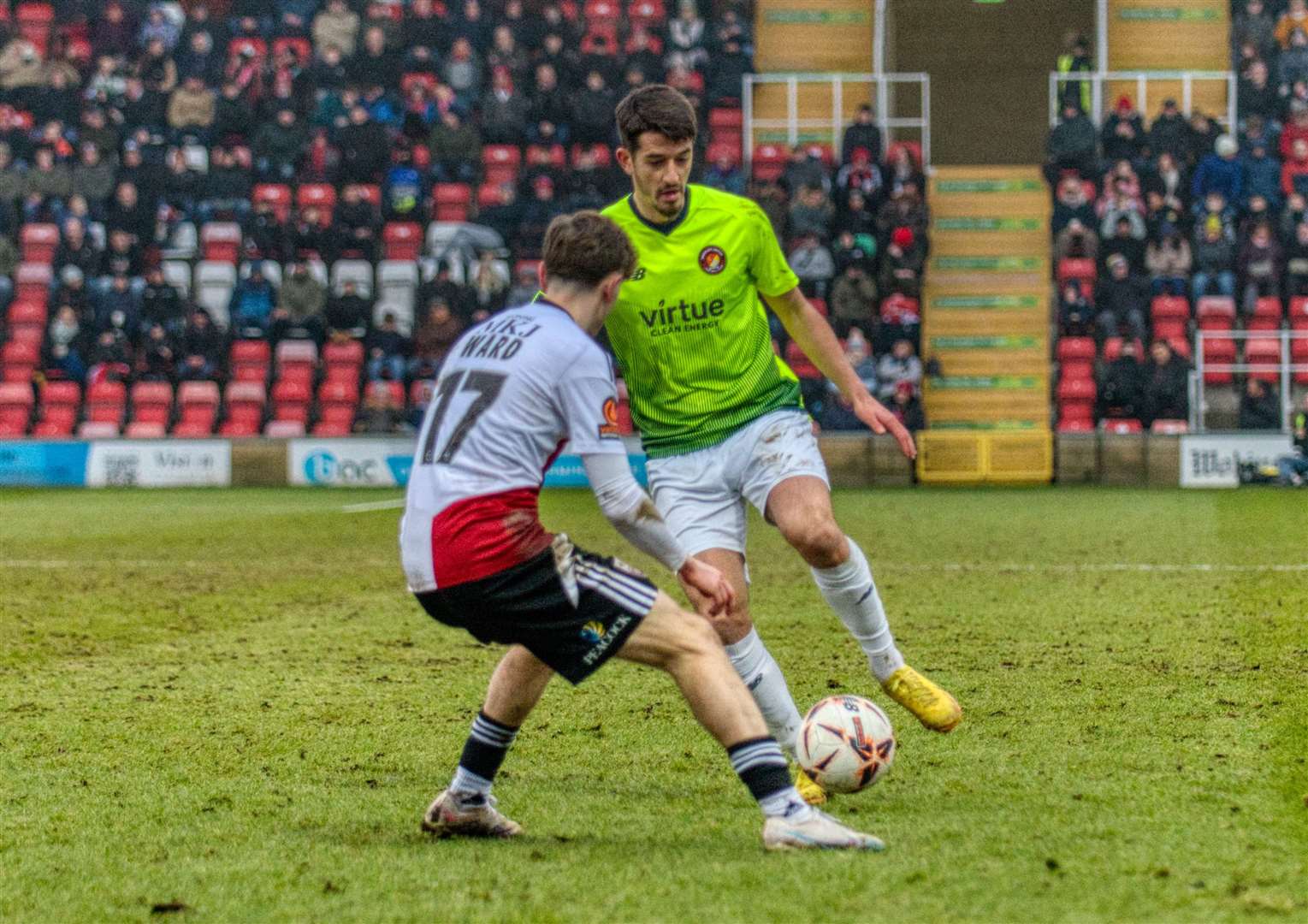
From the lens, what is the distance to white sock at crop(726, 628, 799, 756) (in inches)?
207

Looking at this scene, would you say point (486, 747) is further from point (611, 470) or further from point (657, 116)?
point (657, 116)

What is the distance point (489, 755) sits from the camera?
4738mm

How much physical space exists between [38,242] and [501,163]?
268 inches

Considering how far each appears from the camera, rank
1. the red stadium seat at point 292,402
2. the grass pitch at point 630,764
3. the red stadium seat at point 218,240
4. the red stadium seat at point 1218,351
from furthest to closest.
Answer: the red stadium seat at point 218,240
the red stadium seat at point 292,402
the red stadium seat at point 1218,351
the grass pitch at point 630,764

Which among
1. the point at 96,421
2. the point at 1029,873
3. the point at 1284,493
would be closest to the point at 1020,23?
the point at 1284,493

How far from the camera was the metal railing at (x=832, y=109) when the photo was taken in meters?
25.8

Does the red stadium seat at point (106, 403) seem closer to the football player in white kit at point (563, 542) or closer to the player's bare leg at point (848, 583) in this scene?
the player's bare leg at point (848, 583)

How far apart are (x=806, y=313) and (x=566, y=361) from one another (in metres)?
1.60

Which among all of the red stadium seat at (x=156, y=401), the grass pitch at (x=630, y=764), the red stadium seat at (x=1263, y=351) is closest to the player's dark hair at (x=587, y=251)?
the grass pitch at (x=630, y=764)

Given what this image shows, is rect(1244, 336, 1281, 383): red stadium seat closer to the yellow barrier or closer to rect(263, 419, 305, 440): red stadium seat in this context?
the yellow barrier

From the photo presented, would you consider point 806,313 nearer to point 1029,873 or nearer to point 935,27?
point 1029,873

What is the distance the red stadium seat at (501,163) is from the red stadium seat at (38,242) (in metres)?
6.31

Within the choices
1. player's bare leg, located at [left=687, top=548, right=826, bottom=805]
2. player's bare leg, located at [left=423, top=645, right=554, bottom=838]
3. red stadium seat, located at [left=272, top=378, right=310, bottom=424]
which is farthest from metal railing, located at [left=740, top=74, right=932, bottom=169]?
player's bare leg, located at [left=423, top=645, right=554, bottom=838]

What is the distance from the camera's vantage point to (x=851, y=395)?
18.5ft
